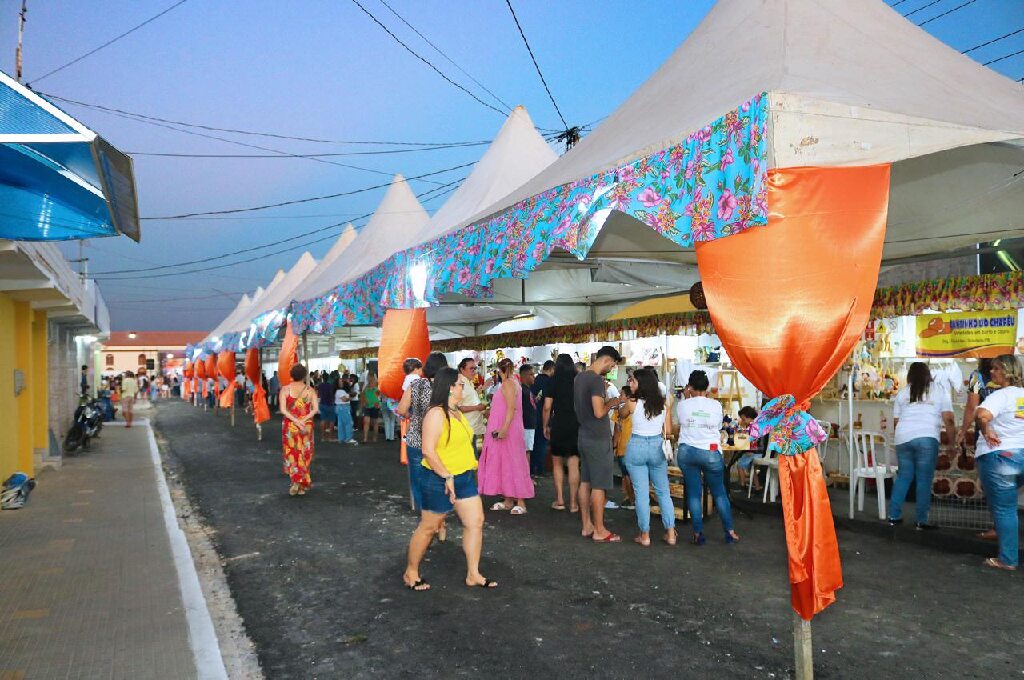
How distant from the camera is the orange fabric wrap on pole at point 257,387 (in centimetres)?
1870

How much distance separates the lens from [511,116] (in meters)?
12.1

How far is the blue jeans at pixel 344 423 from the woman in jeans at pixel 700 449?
11711 mm

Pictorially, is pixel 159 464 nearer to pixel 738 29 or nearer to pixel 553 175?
pixel 553 175

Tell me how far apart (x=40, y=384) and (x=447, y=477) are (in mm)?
12057

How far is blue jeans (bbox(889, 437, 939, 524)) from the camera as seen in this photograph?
7.16m

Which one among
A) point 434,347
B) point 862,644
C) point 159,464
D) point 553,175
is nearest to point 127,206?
point 553,175

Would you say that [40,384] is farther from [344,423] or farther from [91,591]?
[91,591]

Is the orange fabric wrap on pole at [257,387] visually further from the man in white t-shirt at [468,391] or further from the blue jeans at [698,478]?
the blue jeans at [698,478]

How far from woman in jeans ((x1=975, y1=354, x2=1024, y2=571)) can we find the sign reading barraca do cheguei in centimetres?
224

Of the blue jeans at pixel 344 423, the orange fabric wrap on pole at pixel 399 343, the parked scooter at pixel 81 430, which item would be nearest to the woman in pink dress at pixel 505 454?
the orange fabric wrap on pole at pixel 399 343

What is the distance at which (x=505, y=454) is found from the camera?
8617 millimetres

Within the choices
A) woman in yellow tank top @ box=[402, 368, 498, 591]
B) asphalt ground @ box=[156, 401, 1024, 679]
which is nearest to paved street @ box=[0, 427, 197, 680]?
asphalt ground @ box=[156, 401, 1024, 679]

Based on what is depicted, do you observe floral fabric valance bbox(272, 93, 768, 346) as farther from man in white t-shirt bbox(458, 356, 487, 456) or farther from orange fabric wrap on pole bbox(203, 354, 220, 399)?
orange fabric wrap on pole bbox(203, 354, 220, 399)

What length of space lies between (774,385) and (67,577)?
19.4 feet
